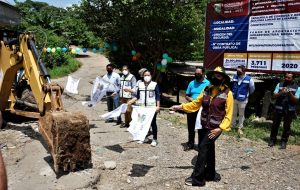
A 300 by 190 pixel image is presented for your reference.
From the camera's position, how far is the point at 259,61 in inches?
407

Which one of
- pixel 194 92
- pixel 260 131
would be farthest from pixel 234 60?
pixel 194 92

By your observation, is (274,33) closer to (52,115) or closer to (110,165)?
(110,165)

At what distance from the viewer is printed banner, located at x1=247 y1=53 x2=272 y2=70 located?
10.1m

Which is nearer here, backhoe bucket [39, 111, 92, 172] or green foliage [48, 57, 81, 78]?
backhoe bucket [39, 111, 92, 172]

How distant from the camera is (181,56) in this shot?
1602 centimetres

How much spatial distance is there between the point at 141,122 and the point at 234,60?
508 cm

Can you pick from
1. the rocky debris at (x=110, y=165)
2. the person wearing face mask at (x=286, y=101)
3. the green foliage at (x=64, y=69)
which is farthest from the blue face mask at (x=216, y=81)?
the green foliage at (x=64, y=69)

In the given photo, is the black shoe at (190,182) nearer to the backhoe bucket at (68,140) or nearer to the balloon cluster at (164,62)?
the backhoe bucket at (68,140)

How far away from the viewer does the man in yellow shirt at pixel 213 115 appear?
5645 millimetres

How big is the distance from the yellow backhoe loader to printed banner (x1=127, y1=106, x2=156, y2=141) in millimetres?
1028

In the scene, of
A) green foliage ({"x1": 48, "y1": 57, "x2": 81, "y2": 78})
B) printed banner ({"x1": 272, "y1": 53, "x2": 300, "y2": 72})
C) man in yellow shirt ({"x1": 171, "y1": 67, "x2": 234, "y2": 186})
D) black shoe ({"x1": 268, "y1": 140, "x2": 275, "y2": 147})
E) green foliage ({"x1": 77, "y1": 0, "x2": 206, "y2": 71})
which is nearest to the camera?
man in yellow shirt ({"x1": 171, "y1": 67, "x2": 234, "y2": 186})

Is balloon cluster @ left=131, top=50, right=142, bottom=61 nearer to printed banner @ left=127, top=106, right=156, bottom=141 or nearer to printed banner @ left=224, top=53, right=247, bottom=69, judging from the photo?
printed banner @ left=224, top=53, right=247, bottom=69

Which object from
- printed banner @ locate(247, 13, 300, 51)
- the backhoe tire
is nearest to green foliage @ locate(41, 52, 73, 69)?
the backhoe tire

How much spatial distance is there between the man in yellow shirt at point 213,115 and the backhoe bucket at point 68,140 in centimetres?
179
